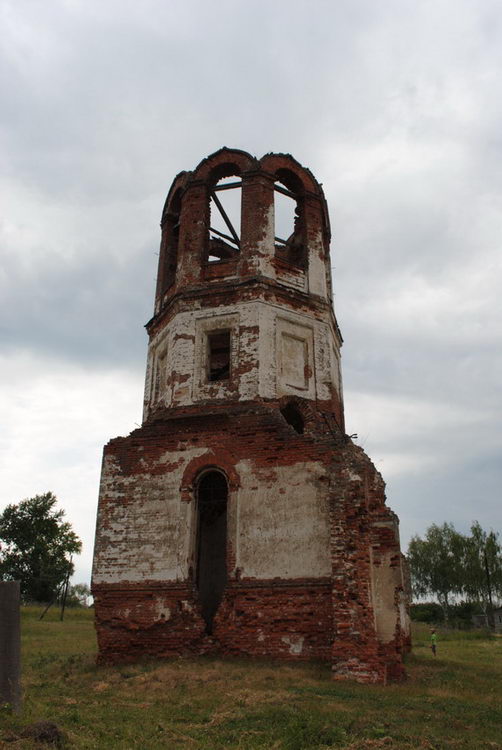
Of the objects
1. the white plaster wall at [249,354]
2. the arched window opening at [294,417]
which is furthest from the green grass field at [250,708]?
the white plaster wall at [249,354]

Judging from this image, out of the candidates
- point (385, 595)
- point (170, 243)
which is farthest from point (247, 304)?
point (385, 595)

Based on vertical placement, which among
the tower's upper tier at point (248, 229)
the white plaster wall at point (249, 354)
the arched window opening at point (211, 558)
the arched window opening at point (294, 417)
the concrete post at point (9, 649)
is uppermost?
the tower's upper tier at point (248, 229)

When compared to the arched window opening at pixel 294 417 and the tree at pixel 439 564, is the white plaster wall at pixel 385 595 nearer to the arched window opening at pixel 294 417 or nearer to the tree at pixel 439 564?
the arched window opening at pixel 294 417

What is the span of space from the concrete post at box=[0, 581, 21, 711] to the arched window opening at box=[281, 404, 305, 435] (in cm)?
755

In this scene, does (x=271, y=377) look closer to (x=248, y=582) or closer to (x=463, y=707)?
(x=248, y=582)

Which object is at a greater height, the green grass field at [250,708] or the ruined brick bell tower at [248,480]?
the ruined brick bell tower at [248,480]

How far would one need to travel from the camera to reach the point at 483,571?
46094mm

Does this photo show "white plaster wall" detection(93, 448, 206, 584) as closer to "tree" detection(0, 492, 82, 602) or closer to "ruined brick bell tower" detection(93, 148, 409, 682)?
"ruined brick bell tower" detection(93, 148, 409, 682)

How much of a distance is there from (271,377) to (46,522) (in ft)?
122

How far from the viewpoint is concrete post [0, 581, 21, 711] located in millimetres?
5961

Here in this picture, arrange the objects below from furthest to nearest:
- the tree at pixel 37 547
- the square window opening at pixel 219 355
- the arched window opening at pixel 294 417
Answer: the tree at pixel 37 547 → the square window opening at pixel 219 355 → the arched window opening at pixel 294 417

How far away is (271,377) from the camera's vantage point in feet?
41.5

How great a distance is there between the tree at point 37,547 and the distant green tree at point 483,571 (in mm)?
29989

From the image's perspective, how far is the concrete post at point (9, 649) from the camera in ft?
19.6
